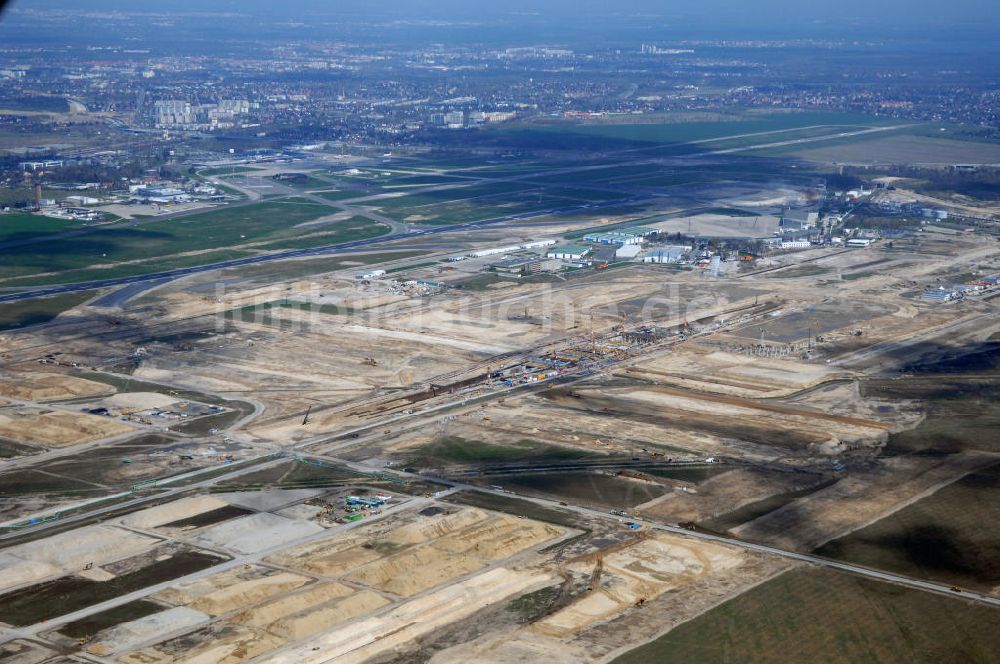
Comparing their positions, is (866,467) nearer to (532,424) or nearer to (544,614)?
(532,424)

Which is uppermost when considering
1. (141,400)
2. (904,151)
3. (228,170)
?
(904,151)

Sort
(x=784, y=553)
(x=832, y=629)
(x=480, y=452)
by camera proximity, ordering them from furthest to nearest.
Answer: (x=480, y=452) → (x=784, y=553) → (x=832, y=629)

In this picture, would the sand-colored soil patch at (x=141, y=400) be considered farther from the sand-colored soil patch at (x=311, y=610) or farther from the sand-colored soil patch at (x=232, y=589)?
the sand-colored soil patch at (x=311, y=610)

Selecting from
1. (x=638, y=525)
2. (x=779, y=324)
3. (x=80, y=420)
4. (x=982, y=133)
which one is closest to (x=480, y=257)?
(x=779, y=324)

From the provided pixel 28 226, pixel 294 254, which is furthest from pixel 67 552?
pixel 28 226

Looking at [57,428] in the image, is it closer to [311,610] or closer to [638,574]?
[311,610]

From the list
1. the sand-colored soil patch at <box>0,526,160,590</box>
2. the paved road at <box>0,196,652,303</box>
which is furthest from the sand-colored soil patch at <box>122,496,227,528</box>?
the paved road at <box>0,196,652,303</box>

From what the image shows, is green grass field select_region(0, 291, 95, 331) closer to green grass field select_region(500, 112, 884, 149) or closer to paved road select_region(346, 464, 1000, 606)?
paved road select_region(346, 464, 1000, 606)
